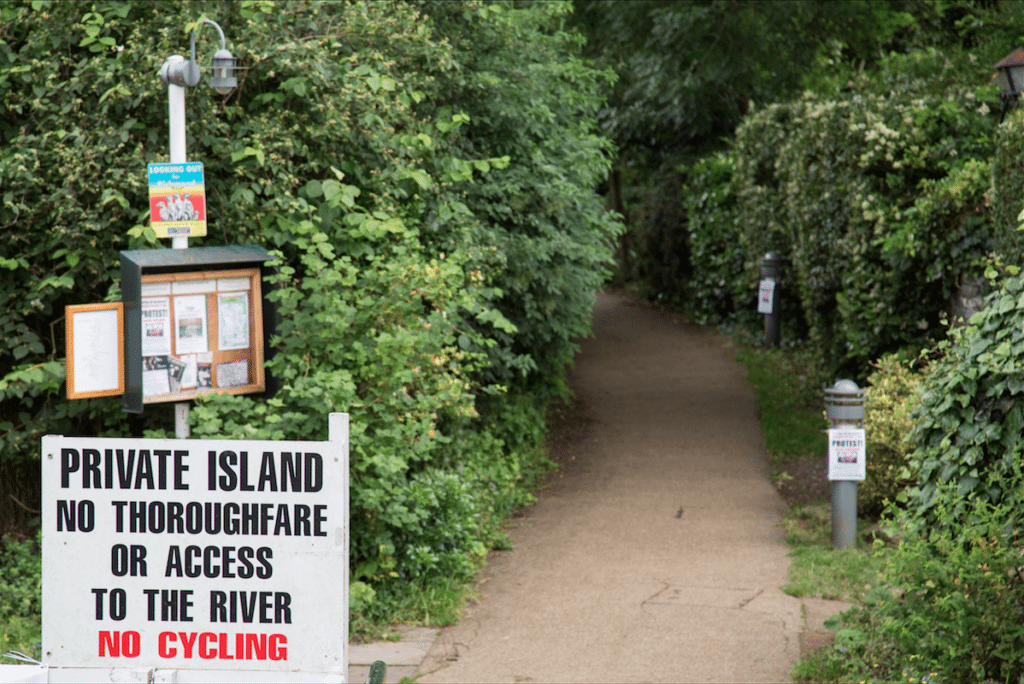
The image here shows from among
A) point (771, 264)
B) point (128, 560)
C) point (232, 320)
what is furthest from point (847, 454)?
point (771, 264)

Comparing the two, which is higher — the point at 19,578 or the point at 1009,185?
the point at 1009,185

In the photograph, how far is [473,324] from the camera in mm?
9055

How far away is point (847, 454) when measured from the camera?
7.93 metres

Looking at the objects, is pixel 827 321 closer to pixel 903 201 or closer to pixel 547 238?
pixel 903 201

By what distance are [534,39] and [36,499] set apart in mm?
5681

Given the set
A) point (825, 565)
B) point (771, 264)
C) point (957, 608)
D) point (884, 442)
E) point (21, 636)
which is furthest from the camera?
point (771, 264)

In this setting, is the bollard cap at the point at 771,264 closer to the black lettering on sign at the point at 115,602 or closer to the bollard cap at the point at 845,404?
the bollard cap at the point at 845,404

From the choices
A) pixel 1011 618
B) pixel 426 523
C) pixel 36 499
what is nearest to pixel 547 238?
pixel 426 523

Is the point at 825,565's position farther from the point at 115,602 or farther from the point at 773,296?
the point at 773,296

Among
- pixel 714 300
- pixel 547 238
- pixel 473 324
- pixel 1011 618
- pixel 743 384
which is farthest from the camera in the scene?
pixel 714 300

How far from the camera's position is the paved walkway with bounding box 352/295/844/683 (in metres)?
5.92

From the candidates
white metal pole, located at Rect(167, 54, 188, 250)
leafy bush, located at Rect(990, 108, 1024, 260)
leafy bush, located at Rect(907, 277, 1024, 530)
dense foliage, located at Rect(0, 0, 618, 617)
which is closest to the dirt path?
dense foliage, located at Rect(0, 0, 618, 617)

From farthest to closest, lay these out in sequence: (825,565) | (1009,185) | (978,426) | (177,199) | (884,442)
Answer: (884,442) → (825,565) → (1009,185) → (177,199) → (978,426)

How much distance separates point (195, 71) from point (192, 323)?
146 centimetres
